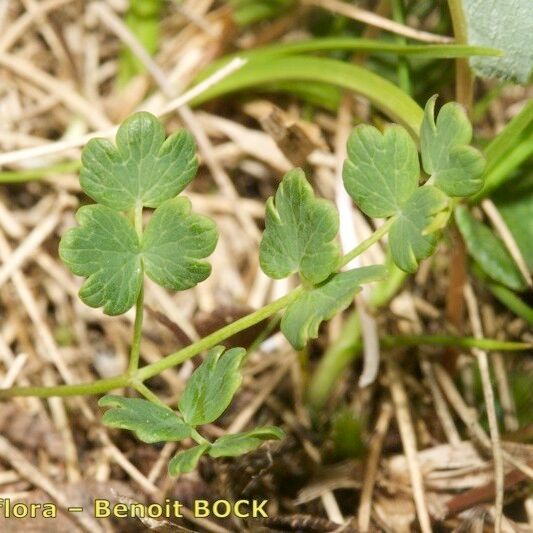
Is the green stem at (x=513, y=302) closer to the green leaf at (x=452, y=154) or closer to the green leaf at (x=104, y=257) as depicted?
the green leaf at (x=452, y=154)

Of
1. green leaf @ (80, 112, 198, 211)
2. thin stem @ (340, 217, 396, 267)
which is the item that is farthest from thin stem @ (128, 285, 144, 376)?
thin stem @ (340, 217, 396, 267)

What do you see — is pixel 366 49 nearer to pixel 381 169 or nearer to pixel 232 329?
pixel 381 169

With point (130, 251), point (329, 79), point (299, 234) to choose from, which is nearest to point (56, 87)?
point (329, 79)

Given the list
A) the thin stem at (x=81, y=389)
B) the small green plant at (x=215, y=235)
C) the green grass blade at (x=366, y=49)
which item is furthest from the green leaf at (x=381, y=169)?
the thin stem at (x=81, y=389)

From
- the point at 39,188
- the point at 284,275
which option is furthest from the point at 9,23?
the point at 284,275

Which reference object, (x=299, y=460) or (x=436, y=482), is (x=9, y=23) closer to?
(x=299, y=460)

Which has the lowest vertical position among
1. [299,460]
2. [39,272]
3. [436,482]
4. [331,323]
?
[436,482]
